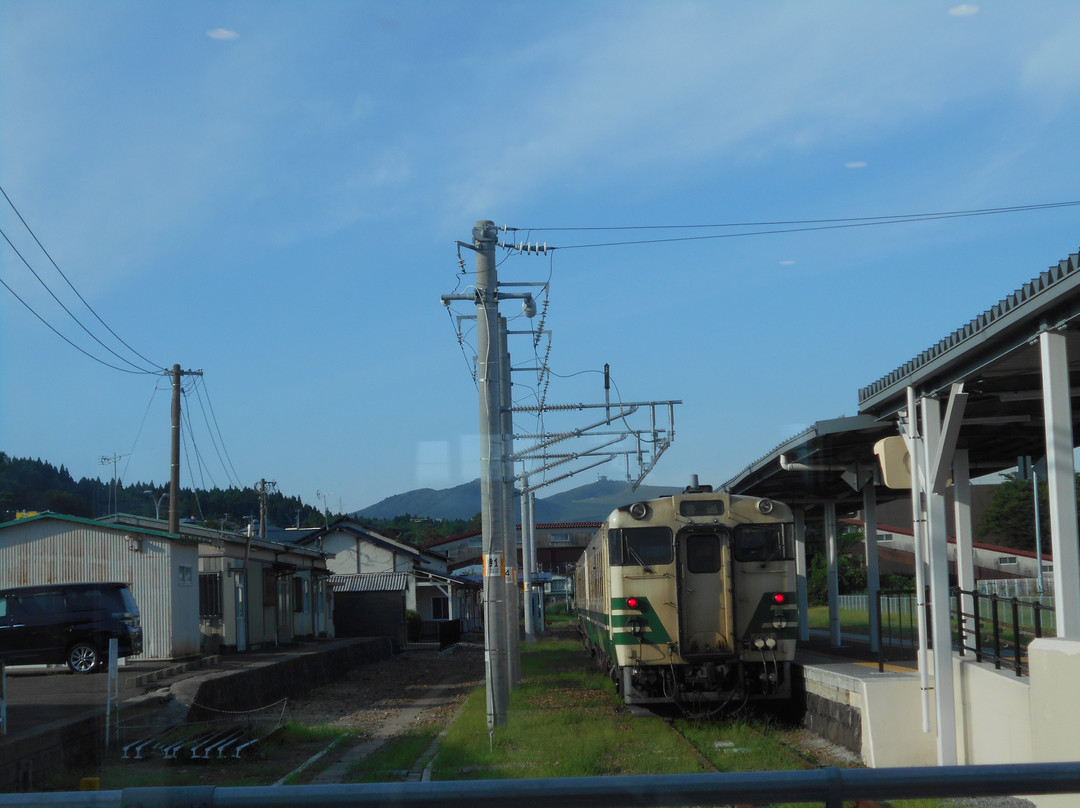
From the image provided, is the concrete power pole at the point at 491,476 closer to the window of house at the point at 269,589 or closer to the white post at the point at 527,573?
the window of house at the point at 269,589

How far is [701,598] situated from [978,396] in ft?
14.1

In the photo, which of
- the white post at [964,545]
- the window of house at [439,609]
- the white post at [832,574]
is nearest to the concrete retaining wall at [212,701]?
the white post at [964,545]

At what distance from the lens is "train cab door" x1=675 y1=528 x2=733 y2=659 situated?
12594mm

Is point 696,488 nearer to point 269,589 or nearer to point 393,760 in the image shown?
point 393,760

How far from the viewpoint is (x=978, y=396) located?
9.86 metres

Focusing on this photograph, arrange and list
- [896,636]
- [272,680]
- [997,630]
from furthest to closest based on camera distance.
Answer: [896,636], [272,680], [997,630]

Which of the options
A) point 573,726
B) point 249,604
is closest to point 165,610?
point 249,604

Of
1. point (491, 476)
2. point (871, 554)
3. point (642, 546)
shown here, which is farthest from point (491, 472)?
point (871, 554)

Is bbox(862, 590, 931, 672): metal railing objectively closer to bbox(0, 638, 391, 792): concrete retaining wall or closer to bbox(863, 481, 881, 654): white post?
bbox(863, 481, 881, 654): white post

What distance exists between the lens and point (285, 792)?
2.62 metres

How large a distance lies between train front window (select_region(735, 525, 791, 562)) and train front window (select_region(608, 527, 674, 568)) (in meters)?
0.84

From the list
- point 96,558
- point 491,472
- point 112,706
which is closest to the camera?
point 112,706

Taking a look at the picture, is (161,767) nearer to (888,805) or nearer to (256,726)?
(256,726)

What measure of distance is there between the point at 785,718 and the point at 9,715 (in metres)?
9.37
